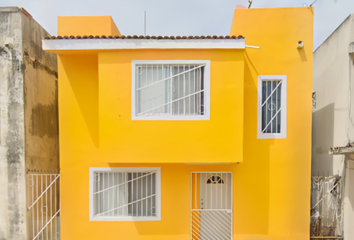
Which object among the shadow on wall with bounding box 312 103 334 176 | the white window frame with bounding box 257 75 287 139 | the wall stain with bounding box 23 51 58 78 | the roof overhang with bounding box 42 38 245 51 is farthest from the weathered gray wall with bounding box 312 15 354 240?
the wall stain with bounding box 23 51 58 78

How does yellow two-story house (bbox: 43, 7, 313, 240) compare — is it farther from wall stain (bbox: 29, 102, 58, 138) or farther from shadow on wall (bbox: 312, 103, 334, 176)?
shadow on wall (bbox: 312, 103, 334, 176)

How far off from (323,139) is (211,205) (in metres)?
4.71

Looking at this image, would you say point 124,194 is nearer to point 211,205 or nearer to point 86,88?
point 211,205

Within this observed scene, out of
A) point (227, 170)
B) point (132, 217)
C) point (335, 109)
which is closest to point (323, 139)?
point (335, 109)

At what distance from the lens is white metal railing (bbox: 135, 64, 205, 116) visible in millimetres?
4910

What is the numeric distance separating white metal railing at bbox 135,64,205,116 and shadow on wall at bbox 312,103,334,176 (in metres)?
4.76

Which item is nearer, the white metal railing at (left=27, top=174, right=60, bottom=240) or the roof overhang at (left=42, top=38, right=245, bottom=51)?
the roof overhang at (left=42, top=38, right=245, bottom=51)

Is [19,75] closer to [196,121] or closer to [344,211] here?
[196,121]

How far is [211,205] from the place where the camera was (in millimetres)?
5648

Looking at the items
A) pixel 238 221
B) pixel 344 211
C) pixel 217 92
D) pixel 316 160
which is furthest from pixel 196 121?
pixel 316 160

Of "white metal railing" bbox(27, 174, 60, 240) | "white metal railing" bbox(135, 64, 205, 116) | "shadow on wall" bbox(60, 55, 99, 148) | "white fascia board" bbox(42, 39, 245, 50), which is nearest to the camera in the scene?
"white fascia board" bbox(42, 39, 245, 50)

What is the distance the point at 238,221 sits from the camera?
215 inches

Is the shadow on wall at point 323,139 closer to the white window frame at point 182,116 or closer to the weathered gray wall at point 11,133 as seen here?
the white window frame at point 182,116

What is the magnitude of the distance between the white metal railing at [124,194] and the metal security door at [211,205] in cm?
119
